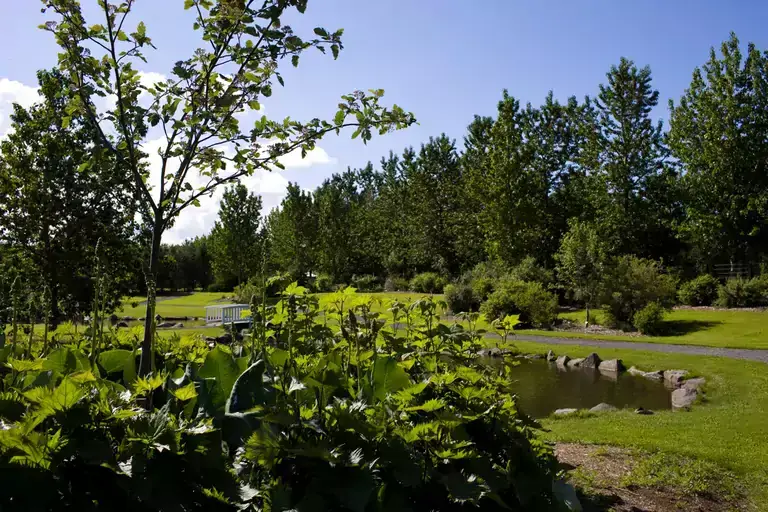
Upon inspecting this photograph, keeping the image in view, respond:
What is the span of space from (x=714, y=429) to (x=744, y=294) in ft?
60.7

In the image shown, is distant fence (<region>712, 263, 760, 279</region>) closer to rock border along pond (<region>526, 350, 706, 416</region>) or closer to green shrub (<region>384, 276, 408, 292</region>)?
rock border along pond (<region>526, 350, 706, 416</region>)

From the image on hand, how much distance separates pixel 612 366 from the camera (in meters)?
12.5

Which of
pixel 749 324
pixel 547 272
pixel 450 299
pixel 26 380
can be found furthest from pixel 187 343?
pixel 547 272

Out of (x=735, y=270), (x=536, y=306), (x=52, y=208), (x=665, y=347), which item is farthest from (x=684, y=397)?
(x=735, y=270)

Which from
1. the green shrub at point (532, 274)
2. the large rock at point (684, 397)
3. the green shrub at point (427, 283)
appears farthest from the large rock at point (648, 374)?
the green shrub at point (427, 283)

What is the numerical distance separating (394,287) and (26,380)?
35.8 metres

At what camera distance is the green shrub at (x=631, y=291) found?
19.5 meters

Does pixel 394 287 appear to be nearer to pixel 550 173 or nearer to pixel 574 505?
pixel 550 173

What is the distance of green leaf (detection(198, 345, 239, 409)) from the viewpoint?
4.72ft

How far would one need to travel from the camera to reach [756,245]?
28672 millimetres

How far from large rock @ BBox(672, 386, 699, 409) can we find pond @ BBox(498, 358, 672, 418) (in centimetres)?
12

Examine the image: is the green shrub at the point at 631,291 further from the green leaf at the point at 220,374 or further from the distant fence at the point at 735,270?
the green leaf at the point at 220,374

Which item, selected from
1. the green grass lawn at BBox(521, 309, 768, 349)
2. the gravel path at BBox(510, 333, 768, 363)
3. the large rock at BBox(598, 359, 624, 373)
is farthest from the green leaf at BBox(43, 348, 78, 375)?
the green grass lawn at BBox(521, 309, 768, 349)

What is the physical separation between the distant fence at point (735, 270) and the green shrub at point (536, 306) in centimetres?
1140
